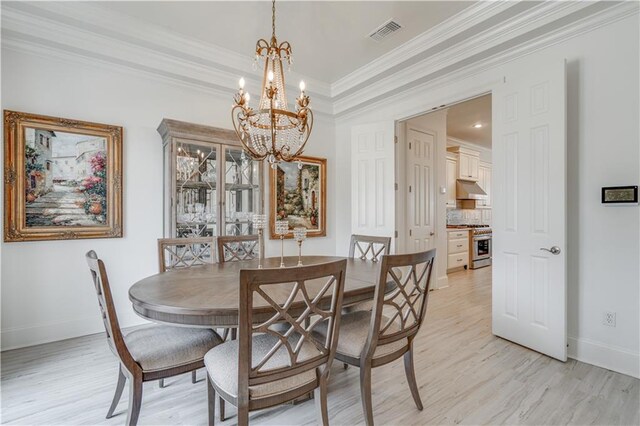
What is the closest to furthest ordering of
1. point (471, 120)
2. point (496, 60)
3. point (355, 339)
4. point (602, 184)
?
1. point (355, 339)
2. point (602, 184)
3. point (496, 60)
4. point (471, 120)

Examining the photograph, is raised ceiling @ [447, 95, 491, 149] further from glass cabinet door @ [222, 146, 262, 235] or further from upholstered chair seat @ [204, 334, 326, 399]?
upholstered chair seat @ [204, 334, 326, 399]

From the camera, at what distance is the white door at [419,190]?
4.29m

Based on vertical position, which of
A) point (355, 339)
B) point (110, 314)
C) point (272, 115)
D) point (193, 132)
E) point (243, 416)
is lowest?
point (243, 416)

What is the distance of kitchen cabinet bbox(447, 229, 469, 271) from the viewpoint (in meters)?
5.64

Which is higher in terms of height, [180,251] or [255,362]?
[180,251]

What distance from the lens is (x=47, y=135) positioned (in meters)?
2.70

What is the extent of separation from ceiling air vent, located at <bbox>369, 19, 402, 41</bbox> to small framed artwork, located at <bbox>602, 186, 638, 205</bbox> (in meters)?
2.25

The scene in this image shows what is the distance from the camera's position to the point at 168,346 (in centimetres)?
160

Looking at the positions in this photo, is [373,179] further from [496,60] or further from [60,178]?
[60,178]

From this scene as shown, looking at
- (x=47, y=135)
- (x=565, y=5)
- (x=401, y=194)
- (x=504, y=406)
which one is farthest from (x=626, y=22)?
(x=47, y=135)

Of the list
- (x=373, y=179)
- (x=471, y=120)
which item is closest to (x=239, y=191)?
(x=373, y=179)

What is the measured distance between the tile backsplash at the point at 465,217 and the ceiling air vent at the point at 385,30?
4846 millimetres

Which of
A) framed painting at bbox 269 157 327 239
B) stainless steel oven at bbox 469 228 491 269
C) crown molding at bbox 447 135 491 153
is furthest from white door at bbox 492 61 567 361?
crown molding at bbox 447 135 491 153

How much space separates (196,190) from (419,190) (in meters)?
3.12
